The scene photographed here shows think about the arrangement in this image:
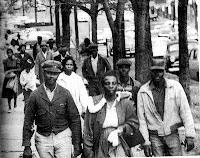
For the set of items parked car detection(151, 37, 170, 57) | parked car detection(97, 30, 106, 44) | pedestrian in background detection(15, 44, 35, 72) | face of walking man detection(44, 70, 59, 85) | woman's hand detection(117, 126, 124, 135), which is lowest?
woman's hand detection(117, 126, 124, 135)

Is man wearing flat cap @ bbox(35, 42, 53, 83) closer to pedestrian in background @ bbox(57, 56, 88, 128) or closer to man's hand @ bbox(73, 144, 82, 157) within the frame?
pedestrian in background @ bbox(57, 56, 88, 128)

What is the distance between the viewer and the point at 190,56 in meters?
6.61

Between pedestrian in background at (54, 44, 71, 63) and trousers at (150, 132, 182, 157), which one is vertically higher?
pedestrian in background at (54, 44, 71, 63)

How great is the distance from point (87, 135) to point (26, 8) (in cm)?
209

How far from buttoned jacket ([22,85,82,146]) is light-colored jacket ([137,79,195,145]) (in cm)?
83

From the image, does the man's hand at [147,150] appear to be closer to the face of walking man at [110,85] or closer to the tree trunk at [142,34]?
the face of walking man at [110,85]

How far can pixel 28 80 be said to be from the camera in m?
6.33

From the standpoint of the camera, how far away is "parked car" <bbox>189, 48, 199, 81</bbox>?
6.54 m

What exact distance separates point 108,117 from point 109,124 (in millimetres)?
88

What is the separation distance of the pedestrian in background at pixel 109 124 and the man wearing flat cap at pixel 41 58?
944 mm

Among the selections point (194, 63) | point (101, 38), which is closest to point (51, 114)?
point (101, 38)

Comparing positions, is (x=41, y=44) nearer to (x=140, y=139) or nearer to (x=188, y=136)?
(x=140, y=139)

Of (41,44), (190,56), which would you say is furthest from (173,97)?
(41,44)

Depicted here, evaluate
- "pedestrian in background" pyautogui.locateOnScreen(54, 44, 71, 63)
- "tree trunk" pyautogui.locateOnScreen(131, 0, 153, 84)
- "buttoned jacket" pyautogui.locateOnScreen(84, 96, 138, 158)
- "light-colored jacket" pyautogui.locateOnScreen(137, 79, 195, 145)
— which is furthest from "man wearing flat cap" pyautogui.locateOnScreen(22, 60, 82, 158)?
"tree trunk" pyautogui.locateOnScreen(131, 0, 153, 84)
